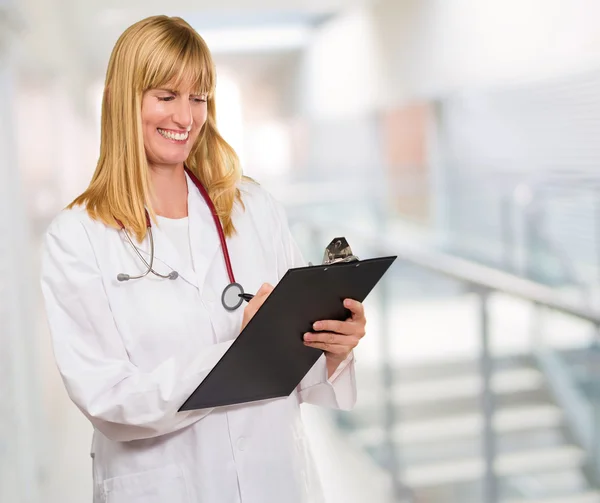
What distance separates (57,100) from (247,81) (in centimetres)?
903

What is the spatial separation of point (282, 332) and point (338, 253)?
0.48 feet

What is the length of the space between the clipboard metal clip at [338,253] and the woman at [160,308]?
8cm

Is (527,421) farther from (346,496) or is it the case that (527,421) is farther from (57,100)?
(57,100)

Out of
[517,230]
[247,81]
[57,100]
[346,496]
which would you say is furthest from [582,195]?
[247,81]

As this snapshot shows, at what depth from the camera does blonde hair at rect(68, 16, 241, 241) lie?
4.28 feet

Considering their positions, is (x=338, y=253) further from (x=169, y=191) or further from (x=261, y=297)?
(x=169, y=191)

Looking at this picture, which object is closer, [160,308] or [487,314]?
[160,308]

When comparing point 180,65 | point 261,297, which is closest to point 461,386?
point 261,297

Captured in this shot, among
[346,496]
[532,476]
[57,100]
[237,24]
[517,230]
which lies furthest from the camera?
[237,24]

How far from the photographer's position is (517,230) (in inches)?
219

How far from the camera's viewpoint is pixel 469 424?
9.00 ft

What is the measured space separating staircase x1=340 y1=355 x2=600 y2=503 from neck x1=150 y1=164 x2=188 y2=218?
4.70 feet

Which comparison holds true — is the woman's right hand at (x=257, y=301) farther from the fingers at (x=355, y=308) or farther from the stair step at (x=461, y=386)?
the stair step at (x=461, y=386)

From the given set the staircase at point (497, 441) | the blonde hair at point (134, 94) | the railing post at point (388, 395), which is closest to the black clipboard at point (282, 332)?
the blonde hair at point (134, 94)
